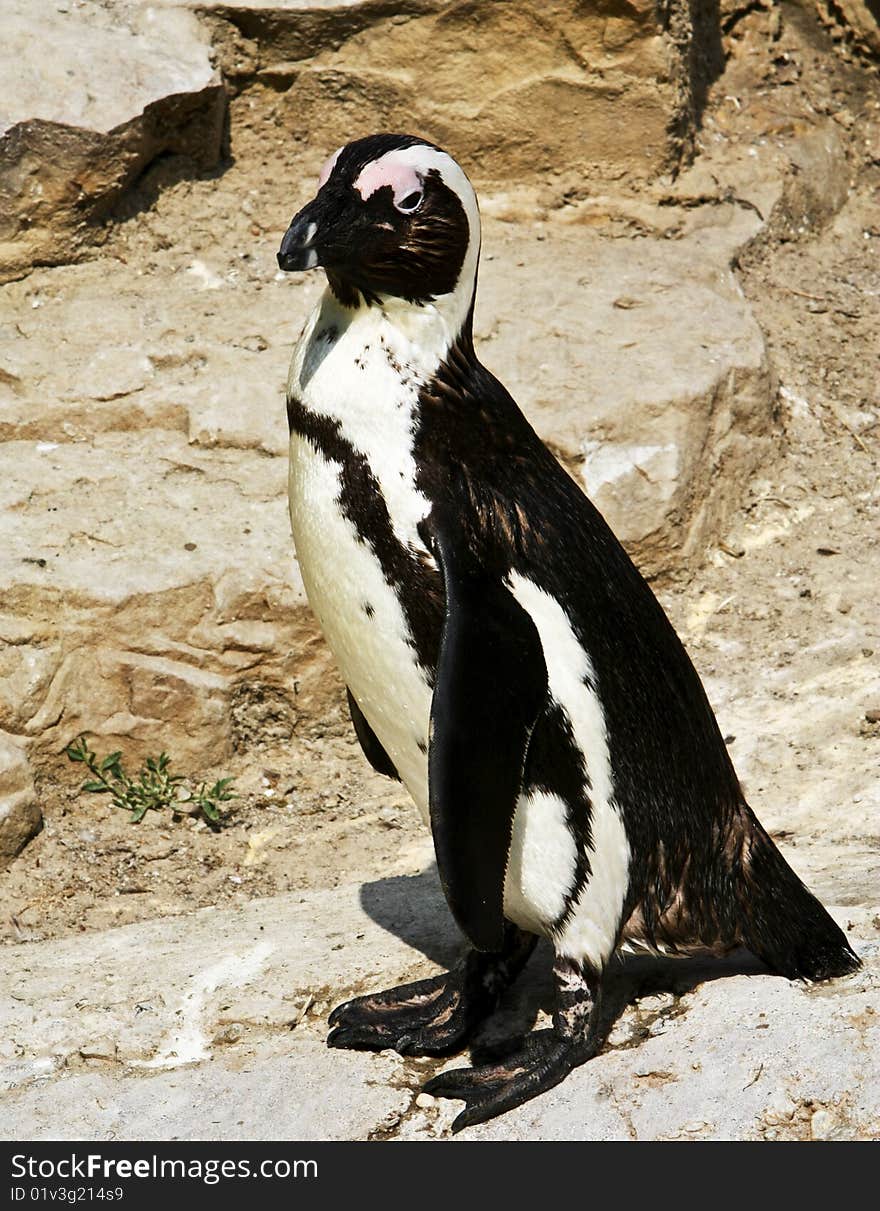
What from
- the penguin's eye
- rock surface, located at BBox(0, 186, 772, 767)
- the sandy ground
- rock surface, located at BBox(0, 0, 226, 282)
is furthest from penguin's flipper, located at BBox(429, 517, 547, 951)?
rock surface, located at BBox(0, 0, 226, 282)

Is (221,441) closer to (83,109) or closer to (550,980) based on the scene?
(83,109)

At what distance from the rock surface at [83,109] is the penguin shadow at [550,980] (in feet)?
10.5

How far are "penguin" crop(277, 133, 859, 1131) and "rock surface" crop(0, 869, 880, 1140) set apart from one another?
0.30 feet

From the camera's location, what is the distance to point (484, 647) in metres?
2.48

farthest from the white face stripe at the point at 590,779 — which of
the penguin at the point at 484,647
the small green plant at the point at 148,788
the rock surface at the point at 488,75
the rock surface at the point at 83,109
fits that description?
the rock surface at the point at 488,75

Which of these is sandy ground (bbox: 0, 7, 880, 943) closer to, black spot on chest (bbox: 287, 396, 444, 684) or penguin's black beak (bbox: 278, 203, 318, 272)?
black spot on chest (bbox: 287, 396, 444, 684)

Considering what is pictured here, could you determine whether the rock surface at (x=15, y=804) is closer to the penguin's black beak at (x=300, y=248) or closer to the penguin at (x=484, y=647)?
the penguin at (x=484, y=647)

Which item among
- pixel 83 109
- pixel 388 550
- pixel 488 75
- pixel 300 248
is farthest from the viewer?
pixel 488 75

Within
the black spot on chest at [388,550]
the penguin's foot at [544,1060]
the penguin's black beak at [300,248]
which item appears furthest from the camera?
the penguin's foot at [544,1060]

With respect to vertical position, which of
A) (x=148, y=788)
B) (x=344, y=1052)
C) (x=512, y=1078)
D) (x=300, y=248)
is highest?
(x=300, y=248)

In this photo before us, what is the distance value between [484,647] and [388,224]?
710mm

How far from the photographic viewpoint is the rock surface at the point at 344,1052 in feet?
8.36

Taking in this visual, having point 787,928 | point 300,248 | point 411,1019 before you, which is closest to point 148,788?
point 411,1019

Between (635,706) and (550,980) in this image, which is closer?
(635,706)
